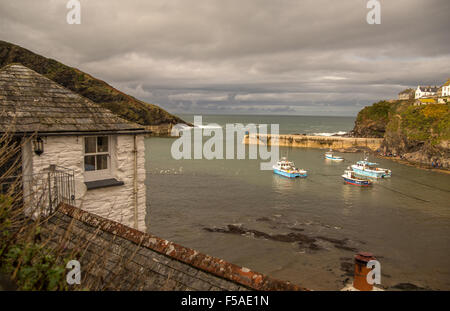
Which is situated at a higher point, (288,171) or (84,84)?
(84,84)

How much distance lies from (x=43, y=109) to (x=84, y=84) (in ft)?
454

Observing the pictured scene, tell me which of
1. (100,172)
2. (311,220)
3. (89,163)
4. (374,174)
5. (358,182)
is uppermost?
(89,163)

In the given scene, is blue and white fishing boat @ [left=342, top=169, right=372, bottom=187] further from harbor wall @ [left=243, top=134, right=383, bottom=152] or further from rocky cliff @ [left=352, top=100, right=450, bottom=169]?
harbor wall @ [left=243, top=134, right=383, bottom=152]

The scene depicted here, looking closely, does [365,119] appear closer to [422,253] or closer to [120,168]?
[422,253]

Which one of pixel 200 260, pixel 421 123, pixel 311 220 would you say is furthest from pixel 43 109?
pixel 421 123

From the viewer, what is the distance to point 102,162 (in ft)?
32.2

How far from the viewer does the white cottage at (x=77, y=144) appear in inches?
320

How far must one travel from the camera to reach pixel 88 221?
6.65 m

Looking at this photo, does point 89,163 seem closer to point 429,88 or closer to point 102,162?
point 102,162

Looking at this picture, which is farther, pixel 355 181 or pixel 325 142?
pixel 325 142

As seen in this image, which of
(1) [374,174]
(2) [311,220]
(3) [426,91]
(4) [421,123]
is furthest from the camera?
(3) [426,91]

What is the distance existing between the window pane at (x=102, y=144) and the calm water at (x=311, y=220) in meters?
12.9

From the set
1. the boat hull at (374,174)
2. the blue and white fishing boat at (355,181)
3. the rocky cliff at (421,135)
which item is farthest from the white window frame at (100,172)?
the rocky cliff at (421,135)
